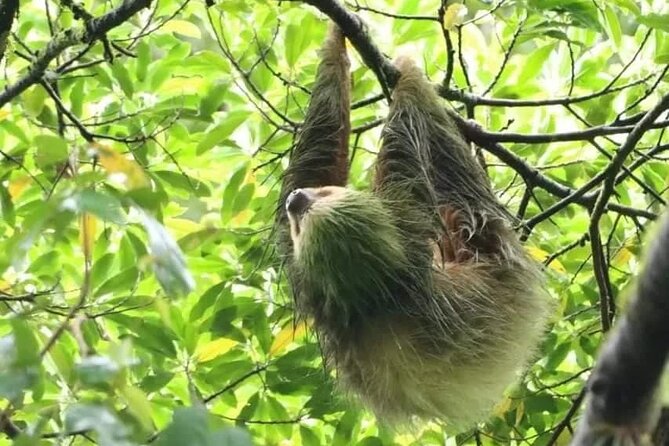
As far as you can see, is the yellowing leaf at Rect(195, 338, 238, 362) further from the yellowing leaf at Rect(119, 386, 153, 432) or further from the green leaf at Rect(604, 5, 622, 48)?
the yellowing leaf at Rect(119, 386, 153, 432)

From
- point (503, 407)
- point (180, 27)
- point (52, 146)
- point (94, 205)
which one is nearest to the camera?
point (94, 205)

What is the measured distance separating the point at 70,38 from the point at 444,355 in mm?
1807

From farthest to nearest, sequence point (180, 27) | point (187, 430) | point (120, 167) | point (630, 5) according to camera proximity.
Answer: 1. point (180, 27)
2. point (630, 5)
3. point (120, 167)
4. point (187, 430)

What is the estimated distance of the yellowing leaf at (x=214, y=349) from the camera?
3.78m

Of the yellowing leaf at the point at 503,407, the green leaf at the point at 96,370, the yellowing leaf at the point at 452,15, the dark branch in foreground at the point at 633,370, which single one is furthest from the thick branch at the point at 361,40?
the dark branch in foreground at the point at 633,370

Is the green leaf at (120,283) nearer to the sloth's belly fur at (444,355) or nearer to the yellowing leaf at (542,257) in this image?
the sloth's belly fur at (444,355)

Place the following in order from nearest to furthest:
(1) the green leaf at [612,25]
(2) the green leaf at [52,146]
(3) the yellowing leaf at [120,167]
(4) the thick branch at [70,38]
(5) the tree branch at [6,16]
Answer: (3) the yellowing leaf at [120,167]
(2) the green leaf at [52,146]
(5) the tree branch at [6,16]
(4) the thick branch at [70,38]
(1) the green leaf at [612,25]

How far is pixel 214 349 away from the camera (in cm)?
378

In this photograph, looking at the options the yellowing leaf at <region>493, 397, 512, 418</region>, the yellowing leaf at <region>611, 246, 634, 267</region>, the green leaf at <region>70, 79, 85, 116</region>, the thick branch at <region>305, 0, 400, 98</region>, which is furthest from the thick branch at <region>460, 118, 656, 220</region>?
the green leaf at <region>70, 79, 85, 116</region>

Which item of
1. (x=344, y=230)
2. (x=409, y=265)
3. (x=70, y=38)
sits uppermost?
(x=70, y=38)

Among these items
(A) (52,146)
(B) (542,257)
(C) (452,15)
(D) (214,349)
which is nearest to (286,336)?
(D) (214,349)

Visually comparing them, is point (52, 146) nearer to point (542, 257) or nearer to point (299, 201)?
point (299, 201)

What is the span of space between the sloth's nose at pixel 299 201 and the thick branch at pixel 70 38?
3.25 ft

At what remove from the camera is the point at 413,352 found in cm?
363
